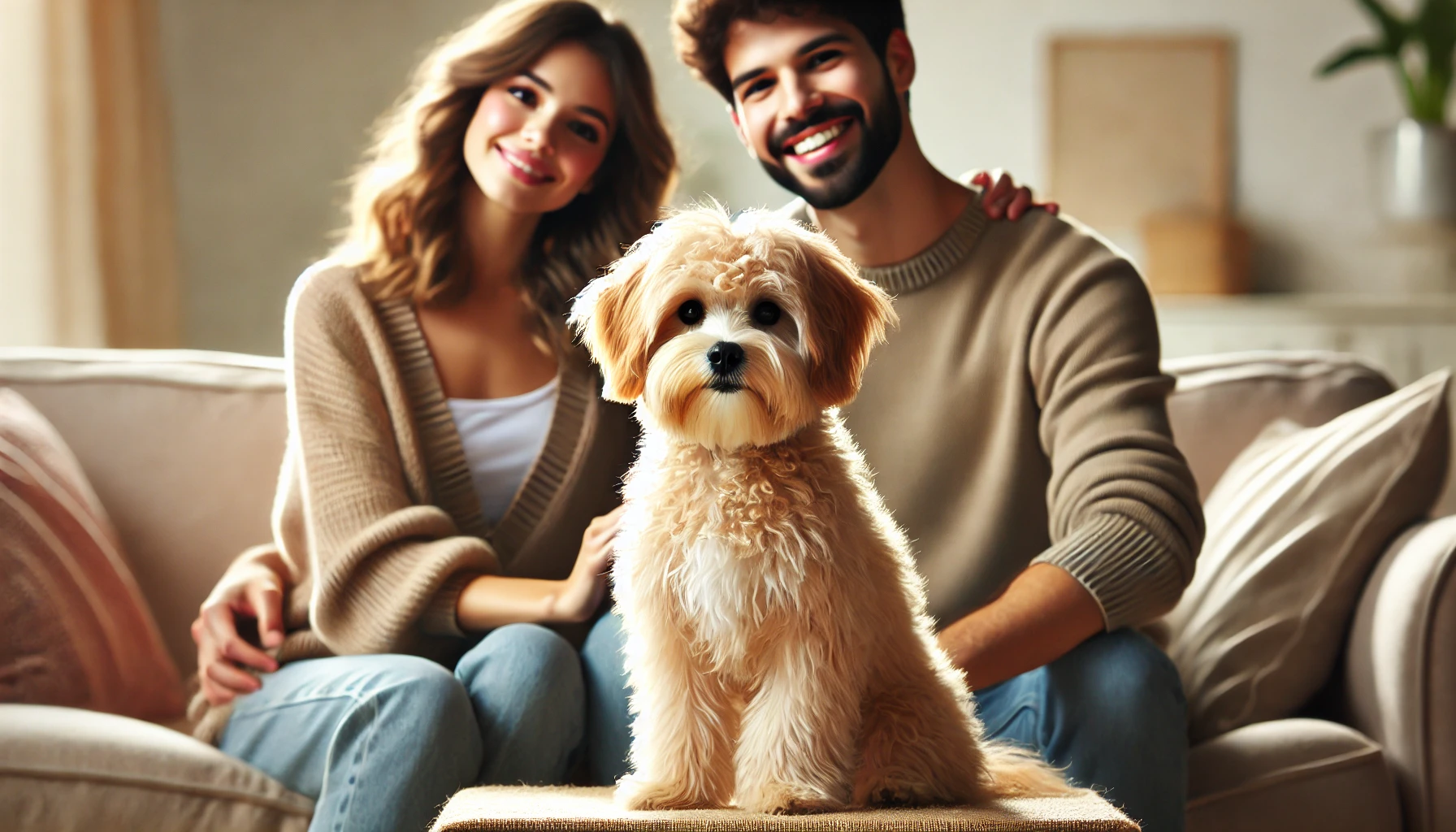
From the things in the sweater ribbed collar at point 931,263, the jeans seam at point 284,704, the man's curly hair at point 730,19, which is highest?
the man's curly hair at point 730,19

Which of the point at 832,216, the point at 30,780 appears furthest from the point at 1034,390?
the point at 30,780

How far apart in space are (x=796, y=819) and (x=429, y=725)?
592 mm

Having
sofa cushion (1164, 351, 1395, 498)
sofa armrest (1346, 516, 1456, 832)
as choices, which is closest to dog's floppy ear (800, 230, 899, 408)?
sofa armrest (1346, 516, 1456, 832)

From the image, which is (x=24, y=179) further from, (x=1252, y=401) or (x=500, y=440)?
(x=1252, y=401)

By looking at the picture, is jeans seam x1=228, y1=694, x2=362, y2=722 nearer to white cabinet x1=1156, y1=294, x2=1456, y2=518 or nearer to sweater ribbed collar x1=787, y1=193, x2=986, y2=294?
sweater ribbed collar x1=787, y1=193, x2=986, y2=294

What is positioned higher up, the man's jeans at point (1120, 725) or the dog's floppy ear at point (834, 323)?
the dog's floppy ear at point (834, 323)

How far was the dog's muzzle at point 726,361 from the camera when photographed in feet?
3.22

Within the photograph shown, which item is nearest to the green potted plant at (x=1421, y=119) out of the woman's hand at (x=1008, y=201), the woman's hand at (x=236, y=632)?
the woman's hand at (x=1008, y=201)

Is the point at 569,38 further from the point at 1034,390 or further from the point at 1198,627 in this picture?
the point at 1198,627

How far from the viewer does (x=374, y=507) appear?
5.21ft

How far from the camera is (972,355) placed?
1.59 meters

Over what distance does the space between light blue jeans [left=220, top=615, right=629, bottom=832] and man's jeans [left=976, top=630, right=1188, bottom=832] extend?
0.50m

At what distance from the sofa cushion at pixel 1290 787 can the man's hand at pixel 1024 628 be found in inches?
13.0

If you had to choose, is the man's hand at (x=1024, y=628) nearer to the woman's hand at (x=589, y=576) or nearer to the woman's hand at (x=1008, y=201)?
the woman's hand at (x=589, y=576)
